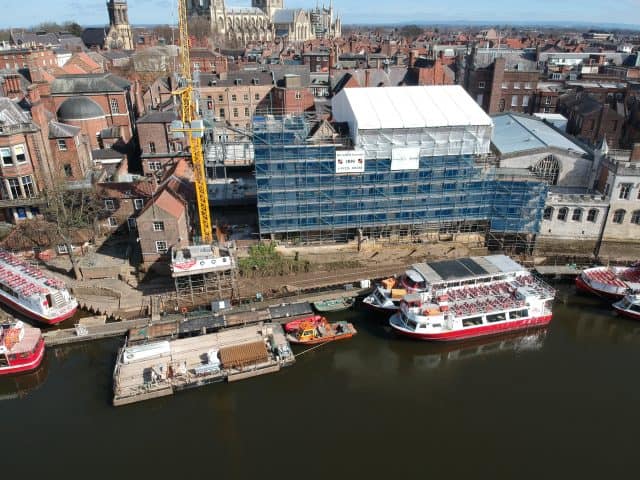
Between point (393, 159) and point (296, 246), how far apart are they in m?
12.1

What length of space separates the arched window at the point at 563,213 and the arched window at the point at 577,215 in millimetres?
687

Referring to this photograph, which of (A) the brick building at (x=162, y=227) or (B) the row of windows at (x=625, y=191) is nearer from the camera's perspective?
(A) the brick building at (x=162, y=227)

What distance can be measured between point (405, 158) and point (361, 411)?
22.7 m

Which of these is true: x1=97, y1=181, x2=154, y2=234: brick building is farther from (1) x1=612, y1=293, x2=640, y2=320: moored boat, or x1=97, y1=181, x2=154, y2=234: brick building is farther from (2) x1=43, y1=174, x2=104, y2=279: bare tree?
(1) x1=612, y1=293, x2=640, y2=320: moored boat

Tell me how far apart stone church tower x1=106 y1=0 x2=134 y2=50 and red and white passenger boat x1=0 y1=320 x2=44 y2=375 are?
11813 centimetres

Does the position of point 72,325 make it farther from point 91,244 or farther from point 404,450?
point 404,450

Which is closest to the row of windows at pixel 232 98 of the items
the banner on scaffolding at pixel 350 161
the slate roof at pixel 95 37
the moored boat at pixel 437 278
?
the banner on scaffolding at pixel 350 161

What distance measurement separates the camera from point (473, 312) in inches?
1411

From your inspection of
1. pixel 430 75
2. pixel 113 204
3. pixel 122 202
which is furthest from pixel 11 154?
pixel 430 75

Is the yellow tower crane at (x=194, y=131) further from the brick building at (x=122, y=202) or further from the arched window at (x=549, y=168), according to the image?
the arched window at (x=549, y=168)

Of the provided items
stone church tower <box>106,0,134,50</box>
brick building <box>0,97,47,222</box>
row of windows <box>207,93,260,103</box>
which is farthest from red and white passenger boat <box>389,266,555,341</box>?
stone church tower <box>106,0,134,50</box>

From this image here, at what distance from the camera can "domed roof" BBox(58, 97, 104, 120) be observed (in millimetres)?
53875

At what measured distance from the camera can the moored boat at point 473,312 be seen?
115 feet

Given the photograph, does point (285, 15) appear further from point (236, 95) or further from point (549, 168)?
point (549, 168)
